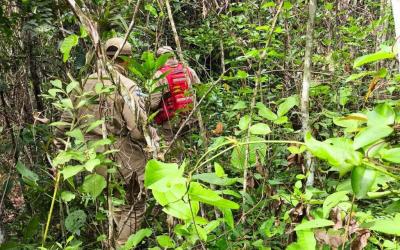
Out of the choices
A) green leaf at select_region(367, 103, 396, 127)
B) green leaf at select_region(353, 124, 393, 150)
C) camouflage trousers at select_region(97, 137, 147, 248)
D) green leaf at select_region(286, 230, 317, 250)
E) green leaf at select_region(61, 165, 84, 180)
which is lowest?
camouflage trousers at select_region(97, 137, 147, 248)

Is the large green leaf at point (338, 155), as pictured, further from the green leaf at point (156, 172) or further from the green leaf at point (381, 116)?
the green leaf at point (156, 172)

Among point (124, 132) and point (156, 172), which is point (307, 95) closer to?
point (124, 132)

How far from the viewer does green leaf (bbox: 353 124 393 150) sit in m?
0.66

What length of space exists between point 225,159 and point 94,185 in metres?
1.50

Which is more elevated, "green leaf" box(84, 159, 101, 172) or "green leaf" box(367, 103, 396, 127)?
"green leaf" box(367, 103, 396, 127)

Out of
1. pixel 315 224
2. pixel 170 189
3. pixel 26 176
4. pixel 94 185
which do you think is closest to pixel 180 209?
pixel 170 189

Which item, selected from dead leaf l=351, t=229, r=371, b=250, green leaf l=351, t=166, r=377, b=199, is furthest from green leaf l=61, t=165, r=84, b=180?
green leaf l=351, t=166, r=377, b=199

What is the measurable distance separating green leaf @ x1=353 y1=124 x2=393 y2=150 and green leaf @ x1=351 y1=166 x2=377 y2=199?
4 centimetres

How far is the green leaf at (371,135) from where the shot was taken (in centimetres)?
66

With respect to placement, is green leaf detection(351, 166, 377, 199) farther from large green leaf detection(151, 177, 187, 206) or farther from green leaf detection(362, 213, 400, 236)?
large green leaf detection(151, 177, 187, 206)

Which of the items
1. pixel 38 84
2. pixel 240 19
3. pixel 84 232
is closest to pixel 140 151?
pixel 84 232

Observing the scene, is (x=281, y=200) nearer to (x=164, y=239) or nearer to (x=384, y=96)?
(x=164, y=239)

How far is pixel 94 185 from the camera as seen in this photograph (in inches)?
61.4

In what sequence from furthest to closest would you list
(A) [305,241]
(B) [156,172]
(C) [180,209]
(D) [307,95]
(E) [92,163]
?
1. (D) [307,95]
2. (E) [92,163]
3. (A) [305,241]
4. (C) [180,209]
5. (B) [156,172]
